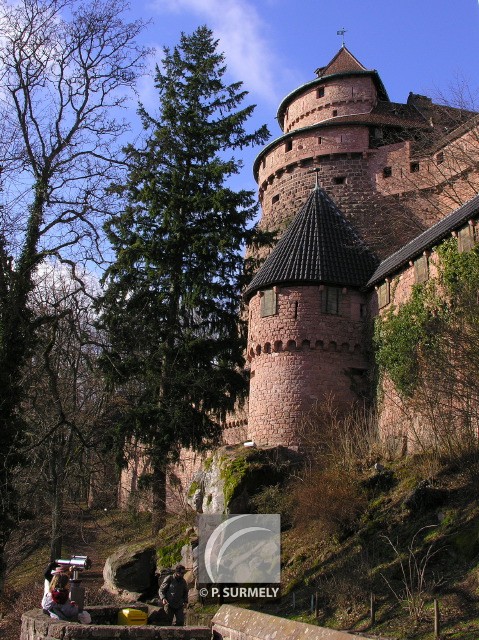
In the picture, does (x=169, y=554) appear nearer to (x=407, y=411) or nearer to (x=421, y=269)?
(x=407, y=411)

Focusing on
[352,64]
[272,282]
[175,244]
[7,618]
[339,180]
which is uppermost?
[352,64]

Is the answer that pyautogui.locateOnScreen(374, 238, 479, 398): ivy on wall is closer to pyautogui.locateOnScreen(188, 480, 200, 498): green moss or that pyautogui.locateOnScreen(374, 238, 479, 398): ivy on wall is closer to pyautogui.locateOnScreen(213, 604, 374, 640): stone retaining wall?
pyautogui.locateOnScreen(188, 480, 200, 498): green moss

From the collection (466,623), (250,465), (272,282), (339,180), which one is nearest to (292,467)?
(250,465)

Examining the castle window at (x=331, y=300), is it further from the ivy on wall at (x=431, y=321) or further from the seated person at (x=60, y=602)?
the seated person at (x=60, y=602)

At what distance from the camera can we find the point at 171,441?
1883 cm

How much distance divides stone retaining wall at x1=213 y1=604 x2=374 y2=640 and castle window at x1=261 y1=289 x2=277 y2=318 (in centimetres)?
1286

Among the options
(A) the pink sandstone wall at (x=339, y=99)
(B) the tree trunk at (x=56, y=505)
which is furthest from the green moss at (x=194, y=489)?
(A) the pink sandstone wall at (x=339, y=99)

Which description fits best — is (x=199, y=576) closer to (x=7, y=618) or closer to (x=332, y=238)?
(x=7, y=618)

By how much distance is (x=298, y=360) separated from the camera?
19094mm

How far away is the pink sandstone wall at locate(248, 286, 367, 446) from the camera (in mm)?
18672

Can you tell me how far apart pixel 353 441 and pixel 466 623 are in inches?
301

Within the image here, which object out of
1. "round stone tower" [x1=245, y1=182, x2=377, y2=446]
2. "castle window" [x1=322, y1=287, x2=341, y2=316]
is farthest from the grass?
"castle window" [x1=322, y1=287, x2=341, y2=316]

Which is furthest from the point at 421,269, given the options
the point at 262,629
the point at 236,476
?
the point at 262,629

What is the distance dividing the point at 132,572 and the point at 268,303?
26.2ft
